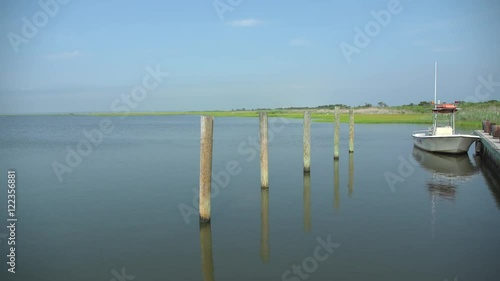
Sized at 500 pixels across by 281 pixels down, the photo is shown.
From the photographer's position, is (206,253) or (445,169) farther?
(445,169)

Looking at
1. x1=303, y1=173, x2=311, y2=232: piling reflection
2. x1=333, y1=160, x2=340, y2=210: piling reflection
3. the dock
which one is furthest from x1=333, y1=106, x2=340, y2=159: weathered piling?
the dock

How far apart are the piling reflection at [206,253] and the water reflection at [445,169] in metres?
9.41

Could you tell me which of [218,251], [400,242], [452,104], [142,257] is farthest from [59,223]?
[452,104]

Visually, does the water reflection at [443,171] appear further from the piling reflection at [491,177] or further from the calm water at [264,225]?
the piling reflection at [491,177]

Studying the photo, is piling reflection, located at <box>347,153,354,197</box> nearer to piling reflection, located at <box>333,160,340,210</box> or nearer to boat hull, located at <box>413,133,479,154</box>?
piling reflection, located at <box>333,160,340,210</box>

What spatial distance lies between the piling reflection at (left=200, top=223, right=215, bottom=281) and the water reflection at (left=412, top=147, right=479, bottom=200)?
9.41 metres

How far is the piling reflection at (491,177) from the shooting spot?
16.6 metres

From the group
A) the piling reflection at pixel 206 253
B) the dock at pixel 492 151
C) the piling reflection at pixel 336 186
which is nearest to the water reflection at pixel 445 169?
the dock at pixel 492 151

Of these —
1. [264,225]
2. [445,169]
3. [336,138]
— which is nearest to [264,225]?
[264,225]

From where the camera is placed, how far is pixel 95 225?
12.4 metres

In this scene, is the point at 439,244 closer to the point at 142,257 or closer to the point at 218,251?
the point at 218,251

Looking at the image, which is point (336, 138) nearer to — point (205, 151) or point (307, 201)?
point (307, 201)

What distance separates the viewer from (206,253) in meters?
10.1

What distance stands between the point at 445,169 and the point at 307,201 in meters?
11.2
